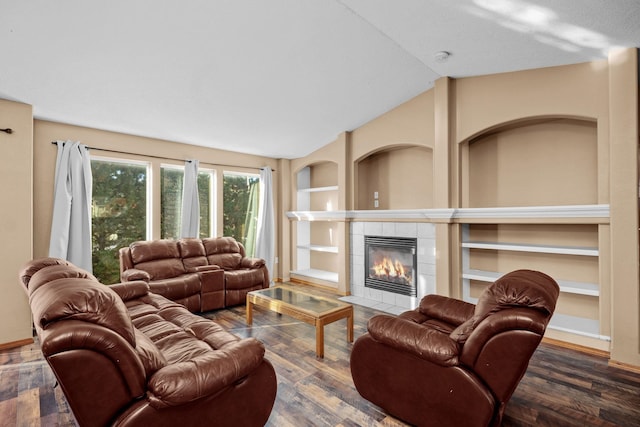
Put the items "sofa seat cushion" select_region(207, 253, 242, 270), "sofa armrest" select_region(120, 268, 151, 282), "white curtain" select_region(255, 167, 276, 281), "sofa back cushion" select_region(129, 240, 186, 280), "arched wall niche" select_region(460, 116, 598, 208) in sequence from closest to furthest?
"arched wall niche" select_region(460, 116, 598, 208)
"sofa armrest" select_region(120, 268, 151, 282)
"sofa back cushion" select_region(129, 240, 186, 280)
"sofa seat cushion" select_region(207, 253, 242, 270)
"white curtain" select_region(255, 167, 276, 281)

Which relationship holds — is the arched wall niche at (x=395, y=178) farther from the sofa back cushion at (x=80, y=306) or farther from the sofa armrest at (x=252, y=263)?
the sofa back cushion at (x=80, y=306)

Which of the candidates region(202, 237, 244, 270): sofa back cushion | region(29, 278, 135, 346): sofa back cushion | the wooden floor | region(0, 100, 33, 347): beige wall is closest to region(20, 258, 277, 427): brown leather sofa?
region(29, 278, 135, 346): sofa back cushion

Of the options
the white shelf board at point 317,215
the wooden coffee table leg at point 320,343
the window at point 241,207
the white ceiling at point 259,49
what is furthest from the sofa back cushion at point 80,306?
the window at point 241,207

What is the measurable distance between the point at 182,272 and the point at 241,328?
1.38 meters

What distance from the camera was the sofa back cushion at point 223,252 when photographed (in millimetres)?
4945

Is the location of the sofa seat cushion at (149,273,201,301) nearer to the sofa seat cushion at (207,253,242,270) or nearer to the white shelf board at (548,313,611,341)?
the sofa seat cushion at (207,253,242,270)

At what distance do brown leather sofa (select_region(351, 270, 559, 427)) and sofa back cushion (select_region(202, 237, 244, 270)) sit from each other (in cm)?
327

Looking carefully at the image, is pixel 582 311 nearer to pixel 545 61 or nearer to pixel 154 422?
pixel 545 61

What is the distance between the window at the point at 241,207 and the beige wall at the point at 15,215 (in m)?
2.74

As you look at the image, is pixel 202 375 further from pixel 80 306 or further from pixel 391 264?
pixel 391 264

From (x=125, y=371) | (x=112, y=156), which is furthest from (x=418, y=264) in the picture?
(x=112, y=156)

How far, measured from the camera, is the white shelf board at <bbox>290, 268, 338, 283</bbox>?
5.73 meters

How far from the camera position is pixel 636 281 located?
2748 mm

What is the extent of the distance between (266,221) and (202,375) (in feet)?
15.1
